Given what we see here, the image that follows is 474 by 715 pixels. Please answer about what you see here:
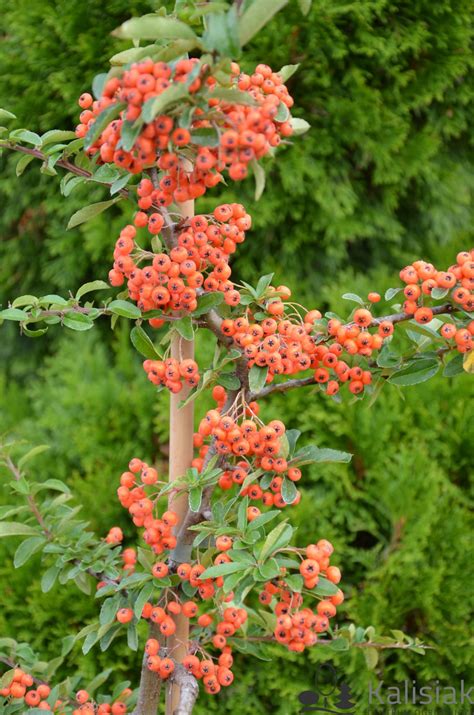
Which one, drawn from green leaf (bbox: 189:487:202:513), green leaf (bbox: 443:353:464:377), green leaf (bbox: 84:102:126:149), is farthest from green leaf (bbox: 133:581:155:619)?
green leaf (bbox: 84:102:126:149)

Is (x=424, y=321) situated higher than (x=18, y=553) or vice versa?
(x=424, y=321)

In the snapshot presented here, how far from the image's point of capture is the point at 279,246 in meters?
2.79

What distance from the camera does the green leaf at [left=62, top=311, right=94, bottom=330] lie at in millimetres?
1022

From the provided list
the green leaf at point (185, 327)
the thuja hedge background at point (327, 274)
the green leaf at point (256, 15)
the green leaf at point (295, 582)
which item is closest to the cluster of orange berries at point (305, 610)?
the green leaf at point (295, 582)

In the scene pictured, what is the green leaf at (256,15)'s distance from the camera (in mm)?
716

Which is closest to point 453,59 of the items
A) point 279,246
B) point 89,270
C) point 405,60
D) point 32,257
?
point 405,60

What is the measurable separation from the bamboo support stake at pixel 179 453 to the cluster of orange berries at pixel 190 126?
7.7 inches

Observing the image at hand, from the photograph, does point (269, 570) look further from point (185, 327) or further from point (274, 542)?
point (185, 327)

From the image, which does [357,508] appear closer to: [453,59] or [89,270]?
[89,270]

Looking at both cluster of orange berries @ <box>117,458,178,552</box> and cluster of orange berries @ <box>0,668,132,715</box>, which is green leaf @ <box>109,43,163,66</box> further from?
cluster of orange berries @ <box>0,668,132,715</box>

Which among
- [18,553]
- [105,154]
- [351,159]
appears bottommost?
[351,159]

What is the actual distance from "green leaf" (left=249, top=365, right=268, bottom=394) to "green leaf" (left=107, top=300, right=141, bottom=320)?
0.17 meters

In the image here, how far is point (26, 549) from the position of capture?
1.25m

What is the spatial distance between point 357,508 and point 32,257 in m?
1.76
